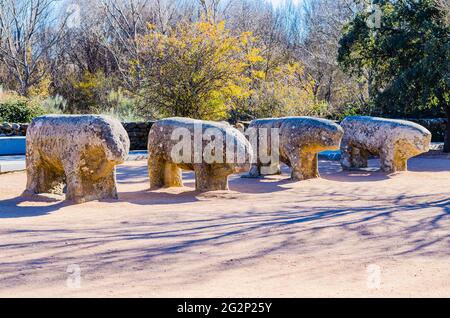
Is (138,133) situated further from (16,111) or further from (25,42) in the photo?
(25,42)

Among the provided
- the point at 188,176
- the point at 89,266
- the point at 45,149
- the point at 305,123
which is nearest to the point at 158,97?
the point at 188,176

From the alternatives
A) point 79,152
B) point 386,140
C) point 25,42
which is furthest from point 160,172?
point 25,42

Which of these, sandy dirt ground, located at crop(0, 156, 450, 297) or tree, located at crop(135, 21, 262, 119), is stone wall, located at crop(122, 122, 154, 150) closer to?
tree, located at crop(135, 21, 262, 119)

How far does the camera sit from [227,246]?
526cm

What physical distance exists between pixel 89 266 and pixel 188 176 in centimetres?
754

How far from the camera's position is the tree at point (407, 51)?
1571 centimetres

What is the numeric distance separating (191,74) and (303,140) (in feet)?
26.2

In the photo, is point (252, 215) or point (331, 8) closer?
point (252, 215)

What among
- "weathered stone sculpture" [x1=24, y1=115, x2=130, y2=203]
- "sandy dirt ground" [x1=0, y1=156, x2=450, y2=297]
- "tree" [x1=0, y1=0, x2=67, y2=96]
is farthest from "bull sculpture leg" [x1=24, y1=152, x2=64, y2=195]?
"tree" [x1=0, y1=0, x2=67, y2=96]

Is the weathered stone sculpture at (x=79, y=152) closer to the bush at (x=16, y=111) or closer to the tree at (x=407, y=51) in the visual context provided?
the tree at (x=407, y=51)

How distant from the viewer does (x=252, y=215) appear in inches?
278

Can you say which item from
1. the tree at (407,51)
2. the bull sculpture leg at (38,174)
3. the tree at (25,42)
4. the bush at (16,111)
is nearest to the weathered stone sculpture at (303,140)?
the bull sculpture leg at (38,174)

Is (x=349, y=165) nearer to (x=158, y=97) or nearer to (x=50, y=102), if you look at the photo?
(x=158, y=97)

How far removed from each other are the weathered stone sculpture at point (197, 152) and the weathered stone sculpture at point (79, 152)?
114 centimetres
